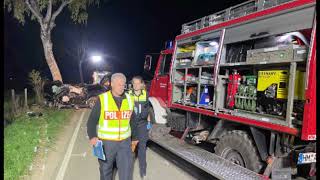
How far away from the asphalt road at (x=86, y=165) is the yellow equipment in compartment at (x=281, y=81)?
201 centimetres

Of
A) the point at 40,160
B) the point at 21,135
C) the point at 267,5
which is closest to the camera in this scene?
the point at 267,5

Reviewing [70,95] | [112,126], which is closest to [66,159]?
→ [112,126]

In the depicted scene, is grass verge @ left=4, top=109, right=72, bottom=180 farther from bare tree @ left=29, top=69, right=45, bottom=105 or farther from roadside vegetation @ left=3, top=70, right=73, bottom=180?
bare tree @ left=29, top=69, right=45, bottom=105

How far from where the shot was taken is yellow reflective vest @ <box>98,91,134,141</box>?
213 inches

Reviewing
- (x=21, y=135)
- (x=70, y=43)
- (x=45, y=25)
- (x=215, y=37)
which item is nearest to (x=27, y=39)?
(x=70, y=43)

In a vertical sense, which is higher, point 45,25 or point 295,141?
point 45,25

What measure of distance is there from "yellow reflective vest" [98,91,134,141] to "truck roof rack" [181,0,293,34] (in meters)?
2.87

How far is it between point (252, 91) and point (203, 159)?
1.57 metres

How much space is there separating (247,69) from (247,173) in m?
1.89

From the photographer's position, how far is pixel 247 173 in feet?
20.7

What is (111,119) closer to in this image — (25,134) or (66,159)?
(66,159)

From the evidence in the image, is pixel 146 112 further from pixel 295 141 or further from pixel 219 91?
pixel 295 141

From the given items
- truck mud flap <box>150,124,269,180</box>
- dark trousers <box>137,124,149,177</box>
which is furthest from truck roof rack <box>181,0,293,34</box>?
dark trousers <box>137,124,149,177</box>

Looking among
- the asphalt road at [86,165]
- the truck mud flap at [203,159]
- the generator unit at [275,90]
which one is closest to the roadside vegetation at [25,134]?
the asphalt road at [86,165]
